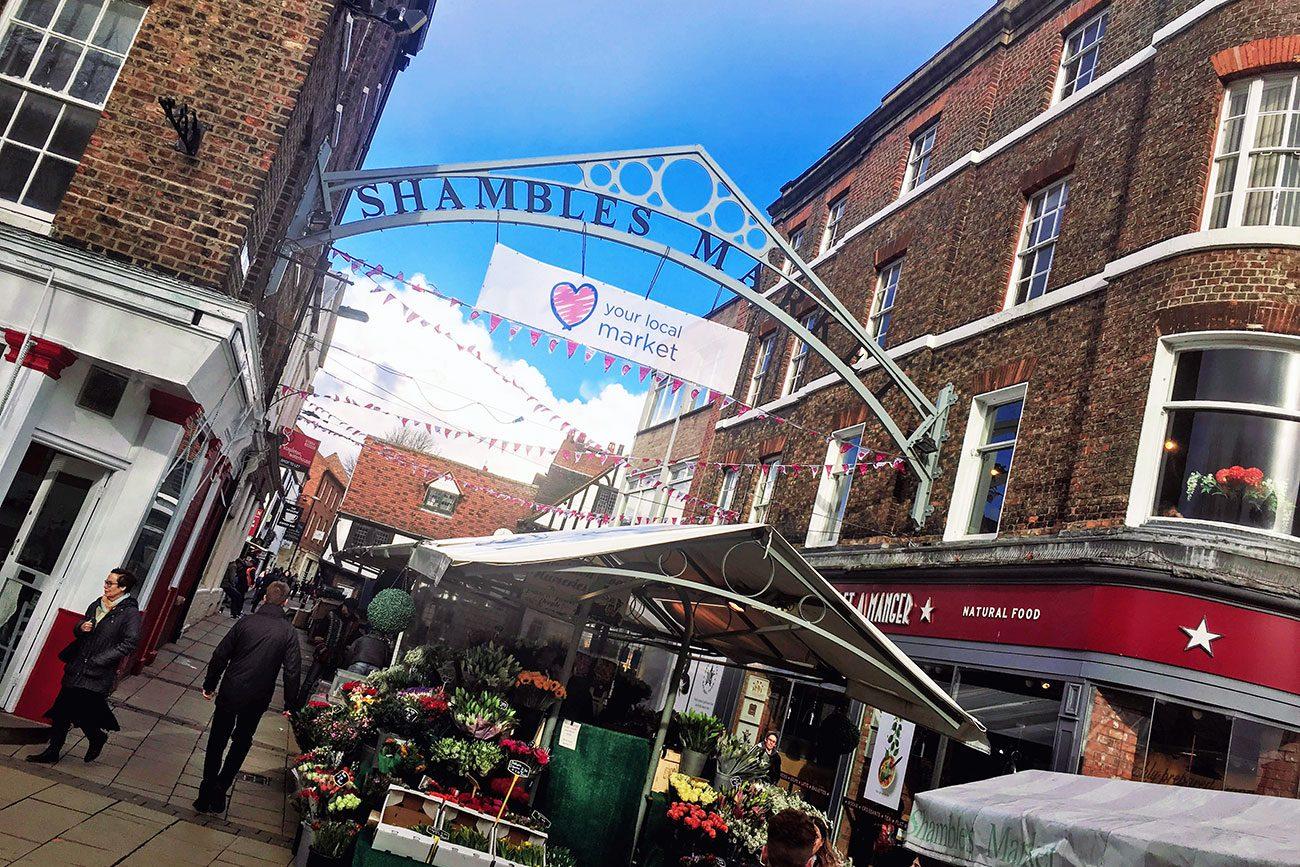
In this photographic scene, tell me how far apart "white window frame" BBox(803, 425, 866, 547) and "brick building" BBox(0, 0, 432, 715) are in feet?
30.7

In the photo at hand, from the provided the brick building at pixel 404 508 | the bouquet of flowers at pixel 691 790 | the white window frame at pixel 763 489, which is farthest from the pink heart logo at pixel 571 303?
the brick building at pixel 404 508

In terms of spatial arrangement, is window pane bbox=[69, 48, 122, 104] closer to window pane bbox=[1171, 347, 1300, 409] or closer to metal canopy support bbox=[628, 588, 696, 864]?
metal canopy support bbox=[628, 588, 696, 864]

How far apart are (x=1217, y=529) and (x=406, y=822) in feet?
25.0

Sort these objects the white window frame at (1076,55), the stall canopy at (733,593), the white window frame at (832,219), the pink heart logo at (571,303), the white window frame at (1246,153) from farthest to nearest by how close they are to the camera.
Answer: the white window frame at (832,219) → the white window frame at (1076,55) → the pink heart logo at (571,303) → the white window frame at (1246,153) → the stall canopy at (733,593)

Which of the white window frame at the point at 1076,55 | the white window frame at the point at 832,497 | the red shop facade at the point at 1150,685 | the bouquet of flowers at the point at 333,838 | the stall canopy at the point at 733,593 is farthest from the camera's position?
the white window frame at the point at 832,497

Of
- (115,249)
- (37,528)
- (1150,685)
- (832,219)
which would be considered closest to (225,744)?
(37,528)

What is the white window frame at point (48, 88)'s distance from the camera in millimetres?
9070

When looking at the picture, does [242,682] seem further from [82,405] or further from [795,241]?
[795,241]

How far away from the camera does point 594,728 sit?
6980mm

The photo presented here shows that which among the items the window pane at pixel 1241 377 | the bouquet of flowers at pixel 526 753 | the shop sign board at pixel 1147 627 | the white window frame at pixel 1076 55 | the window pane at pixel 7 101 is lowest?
the bouquet of flowers at pixel 526 753

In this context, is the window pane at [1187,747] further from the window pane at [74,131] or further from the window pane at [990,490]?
the window pane at [74,131]

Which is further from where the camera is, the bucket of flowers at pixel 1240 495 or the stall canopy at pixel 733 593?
the bucket of flowers at pixel 1240 495

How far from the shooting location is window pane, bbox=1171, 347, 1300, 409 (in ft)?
30.4

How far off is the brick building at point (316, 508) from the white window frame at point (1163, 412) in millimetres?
46528
